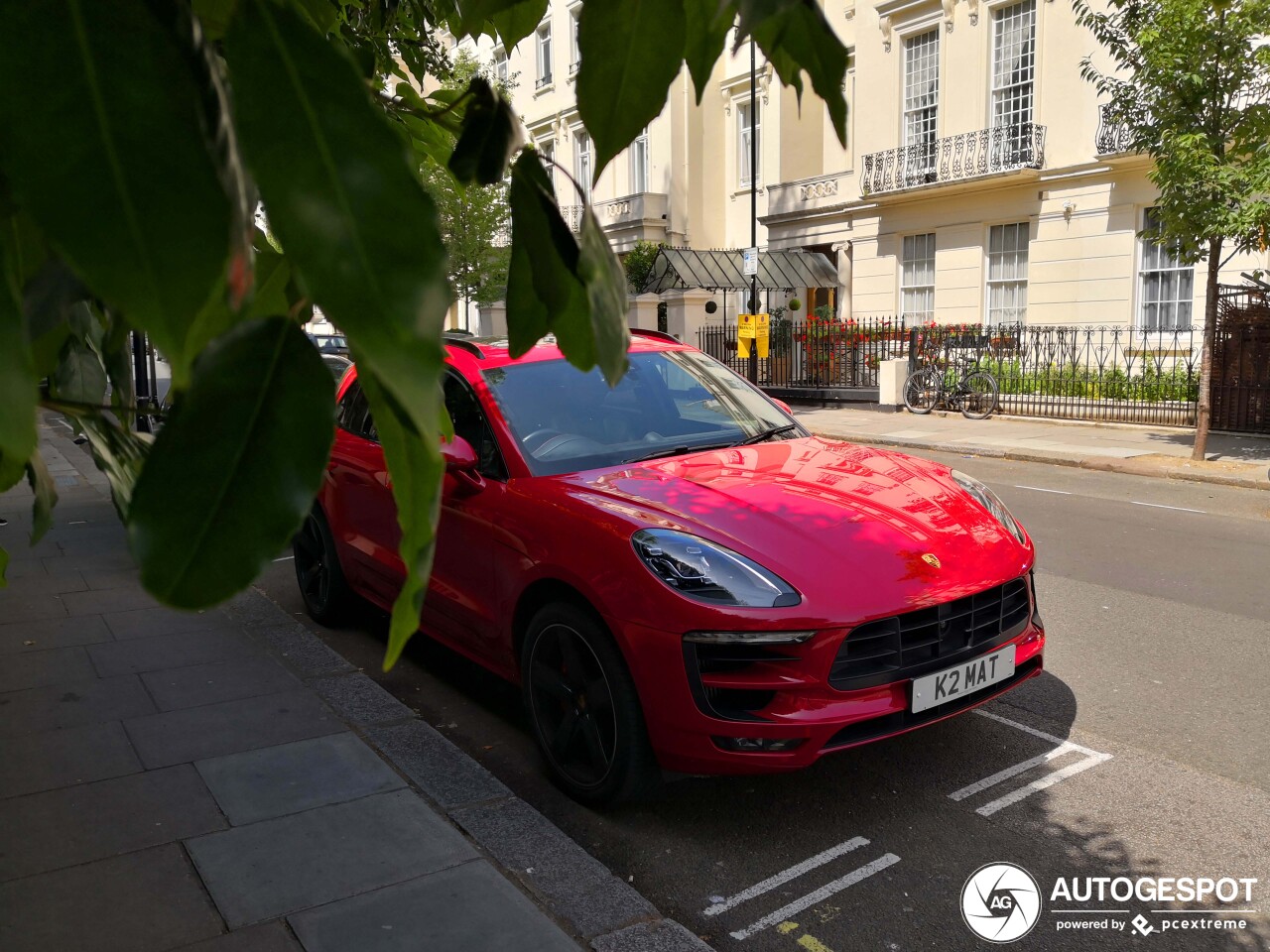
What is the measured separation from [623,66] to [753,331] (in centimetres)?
2218

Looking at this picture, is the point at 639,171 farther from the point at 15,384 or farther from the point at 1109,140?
the point at 15,384

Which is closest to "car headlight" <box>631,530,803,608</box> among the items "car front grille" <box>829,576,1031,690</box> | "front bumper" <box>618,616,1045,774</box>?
"front bumper" <box>618,616,1045,774</box>

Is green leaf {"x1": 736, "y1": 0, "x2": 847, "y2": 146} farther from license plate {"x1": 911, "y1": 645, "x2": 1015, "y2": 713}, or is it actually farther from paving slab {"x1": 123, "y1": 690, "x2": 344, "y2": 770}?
paving slab {"x1": 123, "y1": 690, "x2": 344, "y2": 770}

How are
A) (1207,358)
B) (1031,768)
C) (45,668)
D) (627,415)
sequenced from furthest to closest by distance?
(1207,358) < (45,668) < (627,415) < (1031,768)

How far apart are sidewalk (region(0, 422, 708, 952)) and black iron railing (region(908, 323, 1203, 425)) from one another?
16.6 meters

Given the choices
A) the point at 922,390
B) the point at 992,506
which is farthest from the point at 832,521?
the point at 922,390

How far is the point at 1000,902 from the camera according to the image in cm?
370

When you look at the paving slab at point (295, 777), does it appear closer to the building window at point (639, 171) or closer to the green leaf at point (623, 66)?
the green leaf at point (623, 66)

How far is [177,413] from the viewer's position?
0.51m

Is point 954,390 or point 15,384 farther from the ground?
point 15,384

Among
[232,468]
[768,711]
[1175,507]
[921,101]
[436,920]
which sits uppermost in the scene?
[921,101]

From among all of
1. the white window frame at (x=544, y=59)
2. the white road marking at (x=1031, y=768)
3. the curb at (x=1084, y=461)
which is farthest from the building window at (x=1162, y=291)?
the white window frame at (x=544, y=59)

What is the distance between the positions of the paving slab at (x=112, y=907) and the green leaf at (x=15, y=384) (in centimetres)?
328

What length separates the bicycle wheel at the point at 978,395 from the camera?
803 inches
